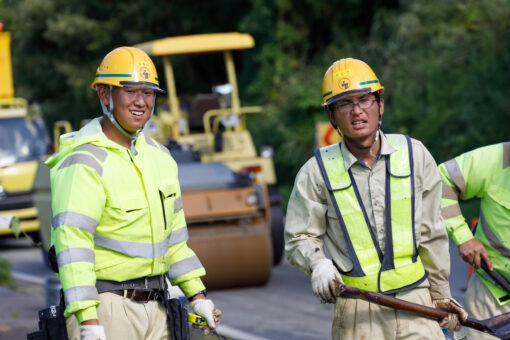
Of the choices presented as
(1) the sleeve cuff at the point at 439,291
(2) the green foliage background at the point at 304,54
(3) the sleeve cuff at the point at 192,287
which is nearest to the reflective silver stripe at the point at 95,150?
(3) the sleeve cuff at the point at 192,287

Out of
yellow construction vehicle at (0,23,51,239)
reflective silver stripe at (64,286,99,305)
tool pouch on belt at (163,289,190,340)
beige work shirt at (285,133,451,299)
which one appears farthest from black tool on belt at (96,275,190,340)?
yellow construction vehicle at (0,23,51,239)

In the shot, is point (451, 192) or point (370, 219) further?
point (451, 192)

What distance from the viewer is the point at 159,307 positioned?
171 inches

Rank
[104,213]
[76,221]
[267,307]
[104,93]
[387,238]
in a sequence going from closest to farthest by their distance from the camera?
[76,221]
[104,213]
[387,238]
[104,93]
[267,307]

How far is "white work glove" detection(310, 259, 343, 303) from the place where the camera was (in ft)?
13.4

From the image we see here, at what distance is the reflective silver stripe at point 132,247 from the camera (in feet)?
13.5

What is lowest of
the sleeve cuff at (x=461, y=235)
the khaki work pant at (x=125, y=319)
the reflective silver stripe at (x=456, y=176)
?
the sleeve cuff at (x=461, y=235)

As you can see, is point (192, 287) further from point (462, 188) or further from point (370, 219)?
point (462, 188)

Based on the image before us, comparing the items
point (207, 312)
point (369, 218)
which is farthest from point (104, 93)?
point (369, 218)

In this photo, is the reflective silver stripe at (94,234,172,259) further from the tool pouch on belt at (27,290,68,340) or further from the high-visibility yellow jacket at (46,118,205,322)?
the tool pouch on belt at (27,290,68,340)

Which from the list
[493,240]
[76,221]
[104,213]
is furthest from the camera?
[493,240]

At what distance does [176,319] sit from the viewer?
14.2ft

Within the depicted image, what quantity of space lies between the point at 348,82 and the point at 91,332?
5.44 feet

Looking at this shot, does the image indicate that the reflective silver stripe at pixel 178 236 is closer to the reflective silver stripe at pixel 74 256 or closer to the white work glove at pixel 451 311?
the reflective silver stripe at pixel 74 256
